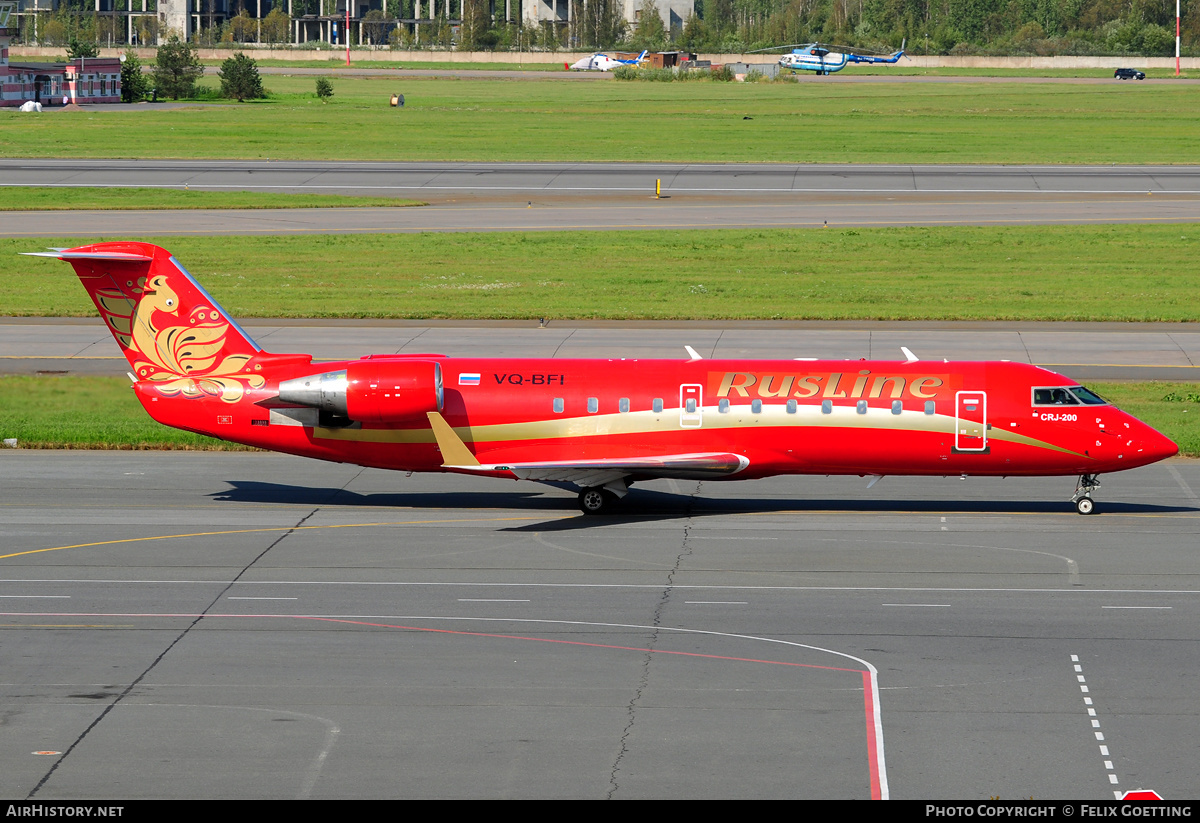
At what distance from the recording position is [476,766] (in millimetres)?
18547

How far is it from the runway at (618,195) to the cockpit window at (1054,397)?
148ft

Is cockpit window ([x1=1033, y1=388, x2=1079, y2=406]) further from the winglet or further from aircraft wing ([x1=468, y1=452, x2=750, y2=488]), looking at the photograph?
the winglet

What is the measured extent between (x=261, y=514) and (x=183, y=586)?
19.6ft

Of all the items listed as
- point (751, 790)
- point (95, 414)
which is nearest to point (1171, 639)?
point (751, 790)

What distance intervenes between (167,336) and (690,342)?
929 inches

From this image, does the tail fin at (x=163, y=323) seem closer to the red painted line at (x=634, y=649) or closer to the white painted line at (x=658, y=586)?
the white painted line at (x=658, y=586)

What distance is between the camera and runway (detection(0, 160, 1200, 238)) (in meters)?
77.4

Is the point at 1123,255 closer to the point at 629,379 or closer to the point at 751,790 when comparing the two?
the point at 629,379

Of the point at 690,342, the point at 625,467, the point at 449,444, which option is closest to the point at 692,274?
the point at 690,342

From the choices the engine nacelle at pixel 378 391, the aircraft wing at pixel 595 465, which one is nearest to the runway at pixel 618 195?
the engine nacelle at pixel 378 391

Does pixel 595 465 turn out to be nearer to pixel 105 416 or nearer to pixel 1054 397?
pixel 1054 397

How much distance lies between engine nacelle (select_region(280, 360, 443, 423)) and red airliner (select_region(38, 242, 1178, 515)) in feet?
0.11

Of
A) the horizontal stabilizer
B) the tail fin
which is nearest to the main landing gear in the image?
the tail fin

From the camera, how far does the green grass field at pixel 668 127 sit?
11219 centimetres
